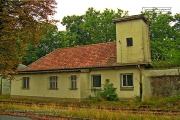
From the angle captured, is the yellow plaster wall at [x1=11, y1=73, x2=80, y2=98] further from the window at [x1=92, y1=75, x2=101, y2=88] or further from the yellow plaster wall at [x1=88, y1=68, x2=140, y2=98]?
the yellow plaster wall at [x1=88, y1=68, x2=140, y2=98]

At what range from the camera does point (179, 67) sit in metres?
18.0

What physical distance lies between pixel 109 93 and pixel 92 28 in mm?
25151

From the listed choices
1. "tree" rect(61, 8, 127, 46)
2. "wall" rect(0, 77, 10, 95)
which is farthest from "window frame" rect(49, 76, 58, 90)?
"tree" rect(61, 8, 127, 46)

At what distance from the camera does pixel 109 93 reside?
19.9m

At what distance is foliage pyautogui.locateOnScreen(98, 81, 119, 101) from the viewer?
19797 mm

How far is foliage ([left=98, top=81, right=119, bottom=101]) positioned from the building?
518 millimetres

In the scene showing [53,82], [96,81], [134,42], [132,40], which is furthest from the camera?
[53,82]

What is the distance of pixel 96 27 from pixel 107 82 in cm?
2422

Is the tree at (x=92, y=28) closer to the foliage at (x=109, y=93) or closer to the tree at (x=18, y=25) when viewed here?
the foliage at (x=109, y=93)

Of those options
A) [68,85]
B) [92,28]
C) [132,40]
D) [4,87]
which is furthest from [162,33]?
[4,87]

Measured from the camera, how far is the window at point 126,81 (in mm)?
20077

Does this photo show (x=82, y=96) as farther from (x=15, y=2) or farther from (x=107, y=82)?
(x=15, y=2)

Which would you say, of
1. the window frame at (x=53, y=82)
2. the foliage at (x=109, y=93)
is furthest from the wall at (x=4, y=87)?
the foliage at (x=109, y=93)

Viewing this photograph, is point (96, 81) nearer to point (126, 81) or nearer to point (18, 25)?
point (126, 81)
